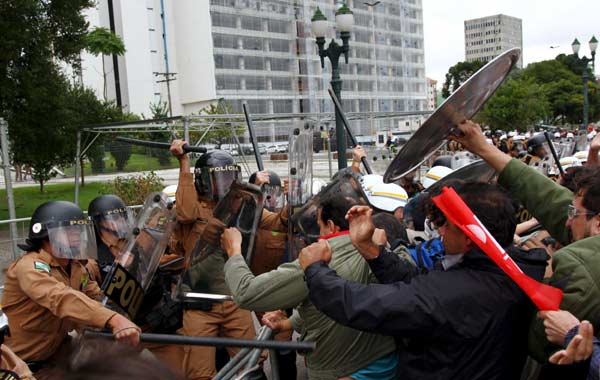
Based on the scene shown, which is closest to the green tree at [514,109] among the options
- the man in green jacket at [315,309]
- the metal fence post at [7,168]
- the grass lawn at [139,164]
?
the grass lawn at [139,164]

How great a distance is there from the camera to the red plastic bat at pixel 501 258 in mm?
1859

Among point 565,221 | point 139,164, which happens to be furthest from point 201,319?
point 139,164

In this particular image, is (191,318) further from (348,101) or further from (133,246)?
(348,101)

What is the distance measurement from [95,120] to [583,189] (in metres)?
14.6

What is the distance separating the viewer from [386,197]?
14.5ft

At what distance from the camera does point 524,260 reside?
212 centimetres

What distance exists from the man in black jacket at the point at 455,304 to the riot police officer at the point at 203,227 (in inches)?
70.3

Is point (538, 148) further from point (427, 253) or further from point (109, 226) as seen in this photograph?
point (109, 226)

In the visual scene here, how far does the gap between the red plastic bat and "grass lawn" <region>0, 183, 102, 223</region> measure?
1447 centimetres

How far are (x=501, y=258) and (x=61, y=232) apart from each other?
8.17 feet

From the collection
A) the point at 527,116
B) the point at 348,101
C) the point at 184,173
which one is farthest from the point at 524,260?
the point at 348,101

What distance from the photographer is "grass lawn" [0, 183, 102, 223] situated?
52.8 feet

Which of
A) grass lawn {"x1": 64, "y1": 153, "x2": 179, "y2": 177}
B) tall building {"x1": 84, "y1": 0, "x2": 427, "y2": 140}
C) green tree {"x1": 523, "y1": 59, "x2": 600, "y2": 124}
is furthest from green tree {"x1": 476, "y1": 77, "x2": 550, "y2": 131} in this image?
grass lawn {"x1": 64, "y1": 153, "x2": 179, "y2": 177}

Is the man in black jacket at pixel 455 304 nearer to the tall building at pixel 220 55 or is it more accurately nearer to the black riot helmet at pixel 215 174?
the black riot helmet at pixel 215 174
